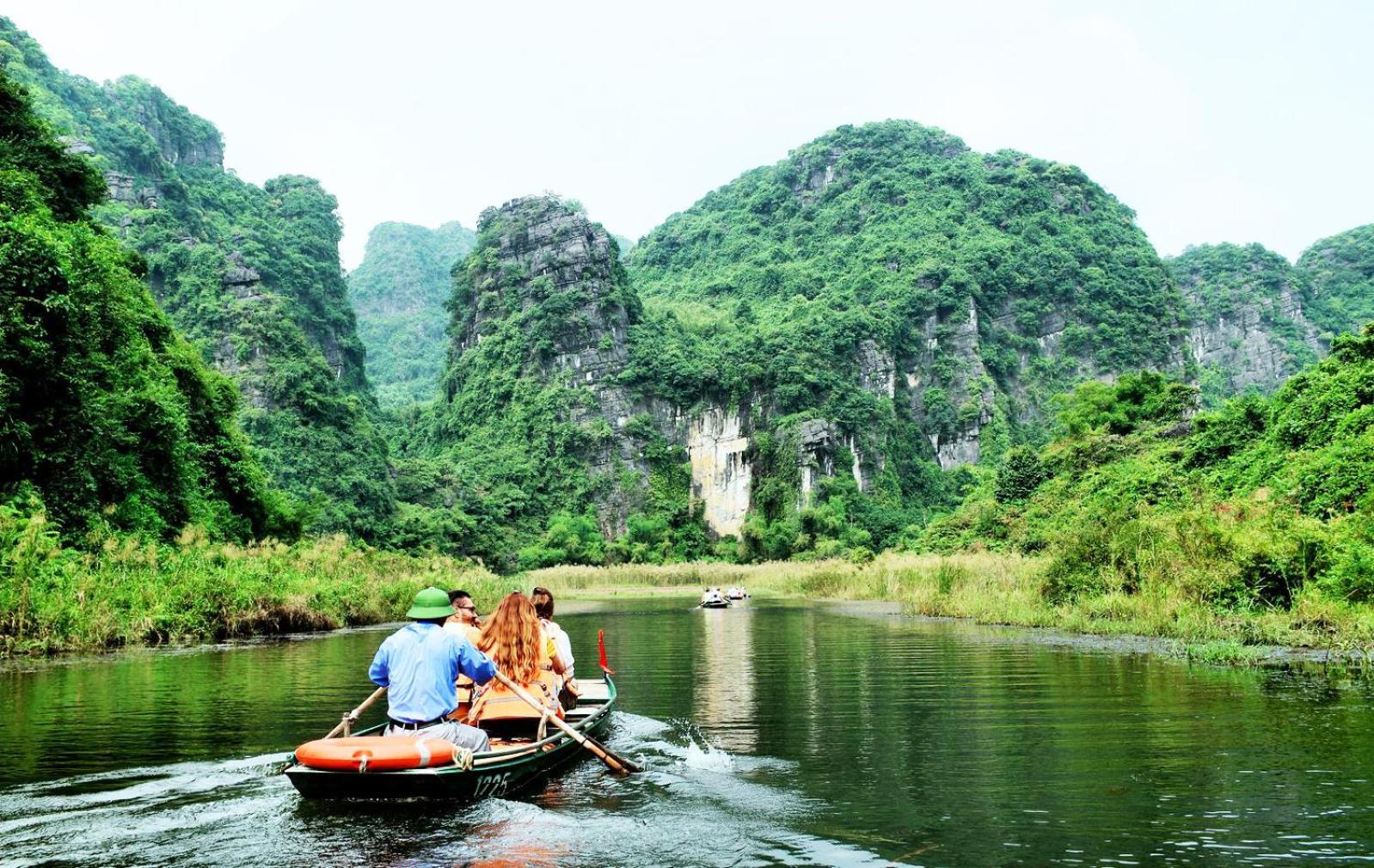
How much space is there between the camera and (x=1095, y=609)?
Result: 1766cm

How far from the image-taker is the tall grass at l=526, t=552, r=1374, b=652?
13.2m

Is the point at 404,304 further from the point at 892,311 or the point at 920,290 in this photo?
the point at 920,290

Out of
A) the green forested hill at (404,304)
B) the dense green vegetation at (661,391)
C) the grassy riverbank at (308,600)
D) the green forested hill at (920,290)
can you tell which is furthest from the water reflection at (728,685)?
the green forested hill at (404,304)

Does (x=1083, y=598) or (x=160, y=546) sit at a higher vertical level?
(x=160, y=546)

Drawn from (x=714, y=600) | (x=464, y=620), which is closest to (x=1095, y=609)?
(x=464, y=620)

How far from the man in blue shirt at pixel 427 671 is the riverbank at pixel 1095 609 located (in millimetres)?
9995

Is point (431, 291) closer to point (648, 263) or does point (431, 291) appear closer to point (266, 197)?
point (648, 263)

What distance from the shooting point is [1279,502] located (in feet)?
56.7

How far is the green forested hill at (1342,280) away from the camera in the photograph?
103m

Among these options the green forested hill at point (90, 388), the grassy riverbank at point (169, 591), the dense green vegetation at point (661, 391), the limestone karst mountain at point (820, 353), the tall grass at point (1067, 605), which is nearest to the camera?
the tall grass at point (1067, 605)

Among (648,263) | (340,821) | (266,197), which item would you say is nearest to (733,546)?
(266,197)

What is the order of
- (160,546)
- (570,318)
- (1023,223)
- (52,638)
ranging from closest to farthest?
(52,638)
(160,546)
(570,318)
(1023,223)

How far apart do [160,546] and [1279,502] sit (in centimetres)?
2036

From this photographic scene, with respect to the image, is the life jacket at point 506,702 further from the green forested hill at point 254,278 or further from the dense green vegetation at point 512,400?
the dense green vegetation at point 512,400
